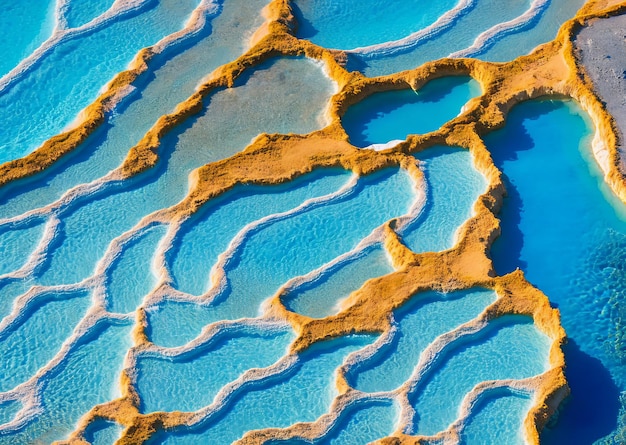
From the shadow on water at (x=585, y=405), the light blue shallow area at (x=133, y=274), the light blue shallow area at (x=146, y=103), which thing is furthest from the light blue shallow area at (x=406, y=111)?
the shadow on water at (x=585, y=405)

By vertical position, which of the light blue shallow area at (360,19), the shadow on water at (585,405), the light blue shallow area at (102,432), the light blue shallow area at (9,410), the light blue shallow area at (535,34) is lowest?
the shadow on water at (585,405)

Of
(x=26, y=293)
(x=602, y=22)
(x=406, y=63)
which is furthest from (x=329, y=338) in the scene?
(x=602, y=22)

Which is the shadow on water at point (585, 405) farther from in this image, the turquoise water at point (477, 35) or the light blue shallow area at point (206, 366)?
the turquoise water at point (477, 35)

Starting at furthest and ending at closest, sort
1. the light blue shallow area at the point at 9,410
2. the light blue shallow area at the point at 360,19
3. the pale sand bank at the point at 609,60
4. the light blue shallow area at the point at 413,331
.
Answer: the light blue shallow area at the point at 360,19
the pale sand bank at the point at 609,60
the light blue shallow area at the point at 413,331
the light blue shallow area at the point at 9,410

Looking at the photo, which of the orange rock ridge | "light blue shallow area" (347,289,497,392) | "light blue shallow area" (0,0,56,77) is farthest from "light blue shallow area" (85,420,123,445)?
"light blue shallow area" (0,0,56,77)

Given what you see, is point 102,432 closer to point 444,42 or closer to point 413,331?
point 413,331

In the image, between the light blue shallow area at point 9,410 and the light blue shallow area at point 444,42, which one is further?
the light blue shallow area at point 444,42

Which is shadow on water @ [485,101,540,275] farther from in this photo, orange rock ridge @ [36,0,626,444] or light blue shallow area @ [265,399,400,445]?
light blue shallow area @ [265,399,400,445]
